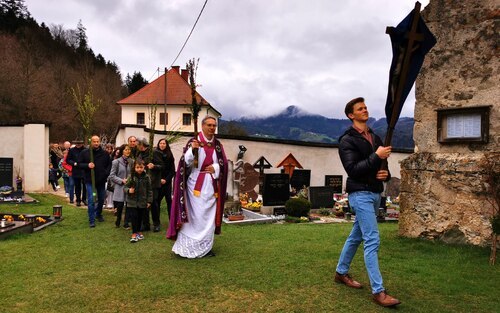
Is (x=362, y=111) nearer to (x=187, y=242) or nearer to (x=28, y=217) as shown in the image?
(x=187, y=242)

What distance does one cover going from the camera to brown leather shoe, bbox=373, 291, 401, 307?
385cm

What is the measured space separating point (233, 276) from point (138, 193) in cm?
312

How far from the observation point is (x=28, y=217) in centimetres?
861

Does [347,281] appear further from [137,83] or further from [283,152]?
[137,83]

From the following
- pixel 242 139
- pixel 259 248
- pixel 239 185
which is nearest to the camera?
pixel 259 248

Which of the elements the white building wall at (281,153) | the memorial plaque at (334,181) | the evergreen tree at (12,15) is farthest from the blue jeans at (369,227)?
the evergreen tree at (12,15)

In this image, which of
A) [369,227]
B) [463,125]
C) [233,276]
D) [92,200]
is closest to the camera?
[369,227]

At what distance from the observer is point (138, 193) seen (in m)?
7.37

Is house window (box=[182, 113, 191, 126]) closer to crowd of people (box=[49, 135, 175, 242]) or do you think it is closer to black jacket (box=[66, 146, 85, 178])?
black jacket (box=[66, 146, 85, 178])

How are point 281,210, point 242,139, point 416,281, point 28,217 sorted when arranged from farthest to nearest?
point 242,139, point 281,210, point 28,217, point 416,281

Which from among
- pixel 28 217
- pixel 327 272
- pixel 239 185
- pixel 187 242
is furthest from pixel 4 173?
pixel 327 272

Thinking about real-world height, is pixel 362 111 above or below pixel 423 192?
above

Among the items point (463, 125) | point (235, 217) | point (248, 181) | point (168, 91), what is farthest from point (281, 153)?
point (168, 91)

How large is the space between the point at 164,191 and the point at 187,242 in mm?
3109
